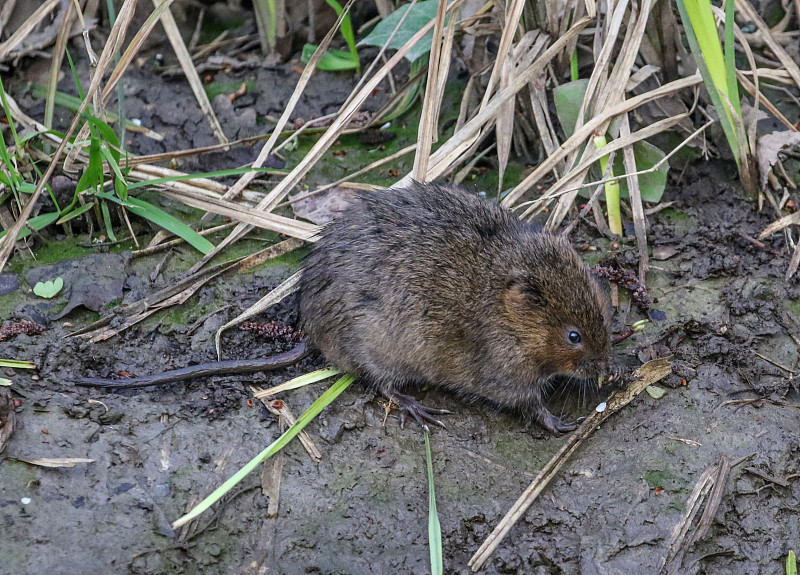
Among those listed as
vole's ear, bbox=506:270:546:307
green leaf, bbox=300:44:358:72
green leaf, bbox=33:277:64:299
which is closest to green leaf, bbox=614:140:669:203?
vole's ear, bbox=506:270:546:307

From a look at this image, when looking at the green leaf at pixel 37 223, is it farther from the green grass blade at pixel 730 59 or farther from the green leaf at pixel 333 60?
the green grass blade at pixel 730 59

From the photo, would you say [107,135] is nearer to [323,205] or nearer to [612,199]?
[323,205]

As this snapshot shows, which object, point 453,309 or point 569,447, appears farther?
point 453,309

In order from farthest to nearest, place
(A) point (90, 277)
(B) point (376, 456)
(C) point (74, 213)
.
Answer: (C) point (74, 213) → (A) point (90, 277) → (B) point (376, 456)

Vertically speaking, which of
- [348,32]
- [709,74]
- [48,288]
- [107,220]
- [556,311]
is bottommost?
[48,288]

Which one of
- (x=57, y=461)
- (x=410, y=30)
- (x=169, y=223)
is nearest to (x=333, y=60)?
(x=410, y=30)

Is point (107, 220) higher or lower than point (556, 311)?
lower

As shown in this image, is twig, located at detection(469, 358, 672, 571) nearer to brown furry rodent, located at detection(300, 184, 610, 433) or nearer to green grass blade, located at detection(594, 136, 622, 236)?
brown furry rodent, located at detection(300, 184, 610, 433)
